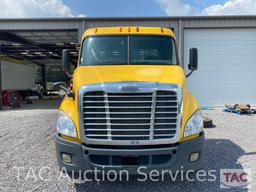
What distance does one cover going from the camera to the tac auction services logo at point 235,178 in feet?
14.1

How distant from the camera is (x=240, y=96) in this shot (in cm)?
1443

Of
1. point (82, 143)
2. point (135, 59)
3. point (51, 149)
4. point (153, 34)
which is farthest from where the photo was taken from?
point (51, 149)

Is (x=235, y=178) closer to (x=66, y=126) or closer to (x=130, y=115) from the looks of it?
(x=130, y=115)

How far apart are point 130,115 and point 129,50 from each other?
72.7 inches

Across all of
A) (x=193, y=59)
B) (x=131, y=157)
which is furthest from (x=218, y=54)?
(x=131, y=157)

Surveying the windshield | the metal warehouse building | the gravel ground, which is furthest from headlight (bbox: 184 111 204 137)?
the metal warehouse building

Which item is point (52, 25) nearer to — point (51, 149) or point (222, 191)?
point (51, 149)

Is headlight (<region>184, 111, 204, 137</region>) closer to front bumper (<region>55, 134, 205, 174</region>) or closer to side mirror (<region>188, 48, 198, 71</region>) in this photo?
front bumper (<region>55, 134, 205, 174</region>)

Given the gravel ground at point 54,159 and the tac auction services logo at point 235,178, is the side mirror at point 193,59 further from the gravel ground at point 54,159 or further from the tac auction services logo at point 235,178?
the tac auction services logo at point 235,178

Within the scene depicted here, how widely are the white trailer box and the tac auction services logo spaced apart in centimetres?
1737

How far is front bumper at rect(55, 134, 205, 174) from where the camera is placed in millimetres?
3592

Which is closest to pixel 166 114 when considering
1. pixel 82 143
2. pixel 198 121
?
pixel 198 121

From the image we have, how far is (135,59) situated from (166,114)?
1.69 m

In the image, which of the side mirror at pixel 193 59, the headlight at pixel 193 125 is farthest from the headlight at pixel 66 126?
the side mirror at pixel 193 59
